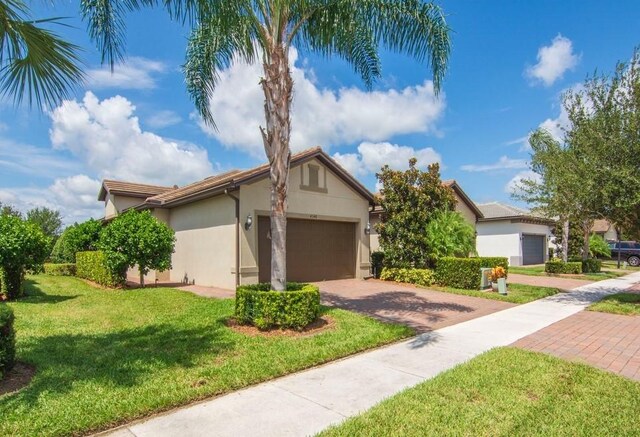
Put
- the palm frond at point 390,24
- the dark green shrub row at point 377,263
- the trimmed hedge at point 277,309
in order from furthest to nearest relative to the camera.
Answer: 1. the dark green shrub row at point 377,263
2. the palm frond at point 390,24
3. the trimmed hedge at point 277,309

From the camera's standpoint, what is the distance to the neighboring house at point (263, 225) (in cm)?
1314

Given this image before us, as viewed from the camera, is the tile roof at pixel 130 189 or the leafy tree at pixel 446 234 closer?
the leafy tree at pixel 446 234

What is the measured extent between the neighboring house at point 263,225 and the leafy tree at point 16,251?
16.5 feet

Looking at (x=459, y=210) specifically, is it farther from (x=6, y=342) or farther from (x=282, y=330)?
(x=6, y=342)

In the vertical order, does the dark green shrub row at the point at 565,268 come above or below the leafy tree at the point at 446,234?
below

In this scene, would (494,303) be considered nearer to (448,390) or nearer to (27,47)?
(448,390)

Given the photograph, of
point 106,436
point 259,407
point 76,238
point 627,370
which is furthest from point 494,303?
Result: point 76,238

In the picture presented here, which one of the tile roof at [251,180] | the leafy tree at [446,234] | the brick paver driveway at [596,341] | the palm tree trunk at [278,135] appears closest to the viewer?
the brick paver driveway at [596,341]

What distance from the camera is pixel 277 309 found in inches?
293

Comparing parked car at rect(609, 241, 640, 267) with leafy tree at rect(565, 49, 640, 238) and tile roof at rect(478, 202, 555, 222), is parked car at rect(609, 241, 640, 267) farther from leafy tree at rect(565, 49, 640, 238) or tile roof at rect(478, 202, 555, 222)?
leafy tree at rect(565, 49, 640, 238)

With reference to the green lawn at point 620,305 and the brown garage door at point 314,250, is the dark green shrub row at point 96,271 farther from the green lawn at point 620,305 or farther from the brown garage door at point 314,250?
the green lawn at point 620,305

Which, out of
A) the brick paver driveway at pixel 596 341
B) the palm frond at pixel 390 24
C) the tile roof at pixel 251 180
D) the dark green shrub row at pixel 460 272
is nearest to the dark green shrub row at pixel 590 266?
the dark green shrub row at pixel 460 272

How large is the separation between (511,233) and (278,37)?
86.7ft

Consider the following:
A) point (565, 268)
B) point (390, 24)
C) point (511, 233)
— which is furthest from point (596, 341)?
point (511, 233)
